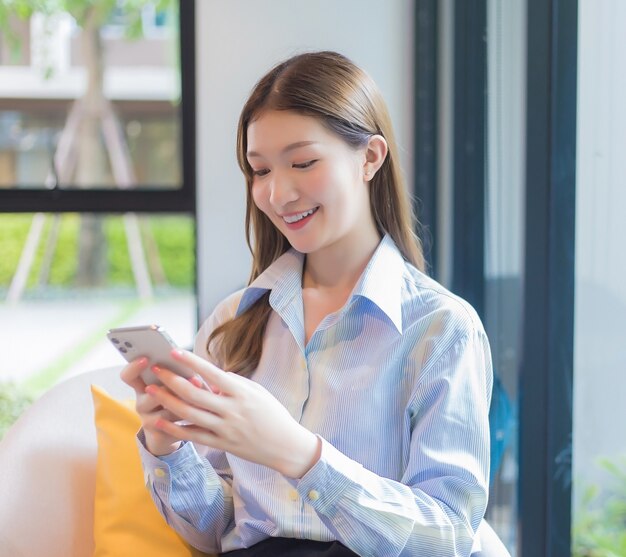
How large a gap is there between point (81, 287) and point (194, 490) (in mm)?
2515

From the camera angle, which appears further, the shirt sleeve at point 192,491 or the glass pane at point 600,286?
the glass pane at point 600,286

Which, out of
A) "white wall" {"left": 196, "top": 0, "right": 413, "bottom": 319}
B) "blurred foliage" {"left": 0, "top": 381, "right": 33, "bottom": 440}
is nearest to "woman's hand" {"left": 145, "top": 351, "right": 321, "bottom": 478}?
"white wall" {"left": 196, "top": 0, "right": 413, "bottom": 319}

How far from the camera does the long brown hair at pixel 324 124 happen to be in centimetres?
143

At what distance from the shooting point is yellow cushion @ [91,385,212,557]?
5.33 ft

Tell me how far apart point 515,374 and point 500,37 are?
0.89m

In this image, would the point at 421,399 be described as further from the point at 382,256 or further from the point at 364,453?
the point at 382,256

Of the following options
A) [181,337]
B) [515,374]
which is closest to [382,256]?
[515,374]

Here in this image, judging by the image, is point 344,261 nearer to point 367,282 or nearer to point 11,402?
point 367,282

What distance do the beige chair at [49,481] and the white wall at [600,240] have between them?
998 millimetres

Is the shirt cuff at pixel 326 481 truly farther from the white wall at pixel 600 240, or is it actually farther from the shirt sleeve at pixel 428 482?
the white wall at pixel 600 240

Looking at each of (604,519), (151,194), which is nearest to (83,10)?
(151,194)

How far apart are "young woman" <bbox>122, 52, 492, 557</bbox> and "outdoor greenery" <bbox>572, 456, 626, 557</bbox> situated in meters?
0.53

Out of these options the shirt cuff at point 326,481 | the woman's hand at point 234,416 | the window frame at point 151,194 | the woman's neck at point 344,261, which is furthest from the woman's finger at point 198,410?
the window frame at point 151,194

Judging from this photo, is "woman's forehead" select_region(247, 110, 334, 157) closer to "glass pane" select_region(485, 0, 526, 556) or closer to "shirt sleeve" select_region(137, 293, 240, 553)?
"shirt sleeve" select_region(137, 293, 240, 553)
